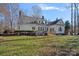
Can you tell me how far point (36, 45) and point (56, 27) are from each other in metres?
0.33

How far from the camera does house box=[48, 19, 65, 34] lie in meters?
2.48

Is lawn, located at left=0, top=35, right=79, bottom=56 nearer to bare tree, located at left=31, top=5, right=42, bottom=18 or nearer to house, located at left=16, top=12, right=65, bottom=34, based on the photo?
house, located at left=16, top=12, right=65, bottom=34

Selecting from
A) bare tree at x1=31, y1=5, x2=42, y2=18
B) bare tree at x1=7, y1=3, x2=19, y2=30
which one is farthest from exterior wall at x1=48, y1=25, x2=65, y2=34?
bare tree at x1=7, y1=3, x2=19, y2=30

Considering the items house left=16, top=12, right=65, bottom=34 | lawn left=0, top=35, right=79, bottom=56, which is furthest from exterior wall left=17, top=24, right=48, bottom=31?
lawn left=0, top=35, right=79, bottom=56

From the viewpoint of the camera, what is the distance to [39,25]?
251cm

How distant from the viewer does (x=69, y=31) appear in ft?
8.20

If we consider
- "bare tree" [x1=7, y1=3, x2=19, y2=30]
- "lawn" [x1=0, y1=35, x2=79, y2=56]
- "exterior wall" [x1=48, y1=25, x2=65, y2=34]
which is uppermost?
"bare tree" [x1=7, y1=3, x2=19, y2=30]

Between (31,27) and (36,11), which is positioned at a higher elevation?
(36,11)

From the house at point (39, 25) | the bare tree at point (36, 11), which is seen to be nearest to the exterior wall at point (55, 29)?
the house at point (39, 25)

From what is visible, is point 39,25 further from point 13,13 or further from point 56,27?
point 13,13

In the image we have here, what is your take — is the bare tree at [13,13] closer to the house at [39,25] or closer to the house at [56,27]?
the house at [39,25]

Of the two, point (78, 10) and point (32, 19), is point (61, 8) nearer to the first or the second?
point (78, 10)

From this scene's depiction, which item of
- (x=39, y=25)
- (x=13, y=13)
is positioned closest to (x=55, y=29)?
(x=39, y=25)

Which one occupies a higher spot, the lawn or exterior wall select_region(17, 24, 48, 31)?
exterior wall select_region(17, 24, 48, 31)
